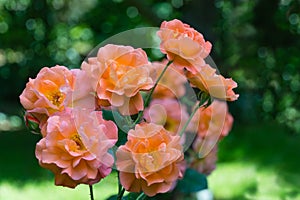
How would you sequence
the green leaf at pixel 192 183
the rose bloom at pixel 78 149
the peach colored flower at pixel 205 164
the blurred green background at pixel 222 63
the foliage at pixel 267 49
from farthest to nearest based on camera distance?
the blurred green background at pixel 222 63 < the foliage at pixel 267 49 < the peach colored flower at pixel 205 164 < the green leaf at pixel 192 183 < the rose bloom at pixel 78 149

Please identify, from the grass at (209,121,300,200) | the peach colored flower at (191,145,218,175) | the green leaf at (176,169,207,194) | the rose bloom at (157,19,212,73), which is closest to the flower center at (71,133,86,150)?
the rose bloom at (157,19,212,73)

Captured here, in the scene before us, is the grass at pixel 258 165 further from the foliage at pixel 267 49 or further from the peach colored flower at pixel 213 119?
the peach colored flower at pixel 213 119

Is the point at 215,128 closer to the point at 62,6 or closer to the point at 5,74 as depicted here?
the point at 62,6

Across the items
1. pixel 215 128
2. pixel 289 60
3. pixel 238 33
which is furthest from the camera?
pixel 238 33

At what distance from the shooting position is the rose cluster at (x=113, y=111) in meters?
0.76

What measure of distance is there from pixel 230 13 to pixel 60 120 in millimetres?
2926

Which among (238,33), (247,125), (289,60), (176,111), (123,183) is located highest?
(123,183)

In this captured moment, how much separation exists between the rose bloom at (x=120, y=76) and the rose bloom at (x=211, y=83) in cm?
8

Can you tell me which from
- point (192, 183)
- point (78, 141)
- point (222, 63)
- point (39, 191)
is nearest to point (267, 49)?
point (222, 63)

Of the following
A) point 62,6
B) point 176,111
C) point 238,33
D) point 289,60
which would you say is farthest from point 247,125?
point 176,111

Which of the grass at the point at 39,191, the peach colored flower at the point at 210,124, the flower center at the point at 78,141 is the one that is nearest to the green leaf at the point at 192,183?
the peach colored flower at the point at 210,124

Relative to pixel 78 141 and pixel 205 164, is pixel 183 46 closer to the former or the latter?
pixel 78 141

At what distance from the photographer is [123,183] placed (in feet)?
2.51

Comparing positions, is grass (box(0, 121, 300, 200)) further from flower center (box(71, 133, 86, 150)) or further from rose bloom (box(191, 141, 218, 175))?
flower center (box(71, 133, 86, 150))
